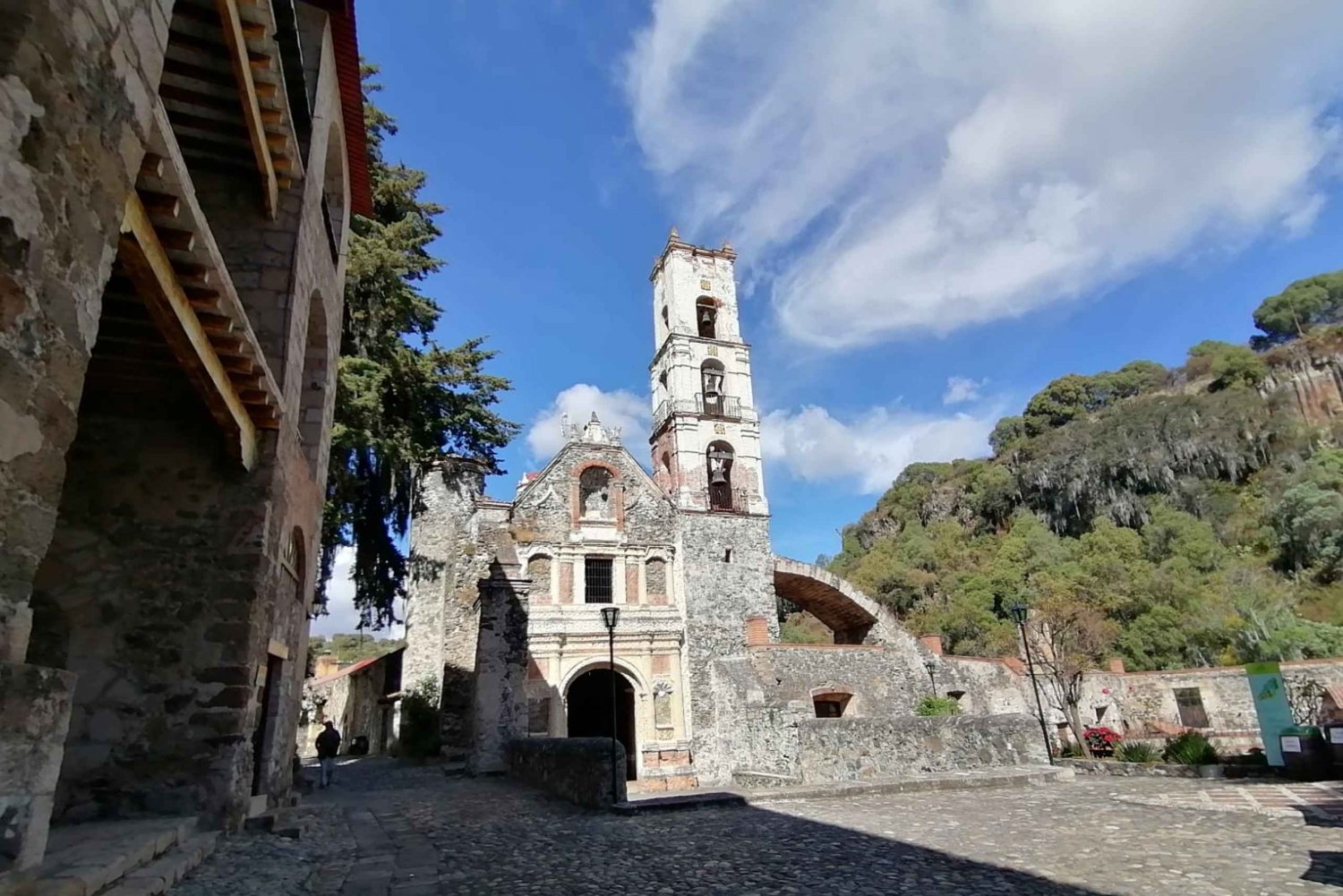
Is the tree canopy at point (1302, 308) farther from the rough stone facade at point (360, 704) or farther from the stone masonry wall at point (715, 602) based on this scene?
the rough stone facade at point (360, 704)

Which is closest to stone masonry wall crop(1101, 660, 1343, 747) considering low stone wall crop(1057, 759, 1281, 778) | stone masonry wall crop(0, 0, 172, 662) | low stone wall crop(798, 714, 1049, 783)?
low stone wall crop(1057, 759, 1281, 778)

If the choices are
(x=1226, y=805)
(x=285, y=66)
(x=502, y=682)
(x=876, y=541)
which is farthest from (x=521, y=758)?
(x=876, y=541)

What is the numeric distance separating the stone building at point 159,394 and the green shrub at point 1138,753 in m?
12.7

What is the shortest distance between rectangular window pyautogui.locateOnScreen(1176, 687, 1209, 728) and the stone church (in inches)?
162

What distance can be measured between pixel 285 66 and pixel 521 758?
35.9ft

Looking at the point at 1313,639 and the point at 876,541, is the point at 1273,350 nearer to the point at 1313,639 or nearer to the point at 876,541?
the point at 876,541

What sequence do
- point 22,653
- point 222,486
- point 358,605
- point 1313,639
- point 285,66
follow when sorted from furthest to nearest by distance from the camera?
point 1313,639, point 358,605, point 285,66, point 222,486, point 22,653

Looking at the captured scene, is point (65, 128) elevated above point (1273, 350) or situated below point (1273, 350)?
below

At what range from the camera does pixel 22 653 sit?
2625 mm

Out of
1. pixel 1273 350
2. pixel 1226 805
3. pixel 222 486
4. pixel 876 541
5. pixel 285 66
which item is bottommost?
pixel 1226 805

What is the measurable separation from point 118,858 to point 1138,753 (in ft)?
45.3

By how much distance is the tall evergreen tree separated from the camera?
14734mm

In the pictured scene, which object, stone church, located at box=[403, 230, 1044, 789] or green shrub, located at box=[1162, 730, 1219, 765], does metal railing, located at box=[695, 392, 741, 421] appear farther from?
green shrub, located at box=[1162, 730, 1219, 765]

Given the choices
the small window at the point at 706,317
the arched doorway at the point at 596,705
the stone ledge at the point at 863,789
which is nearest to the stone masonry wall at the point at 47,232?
the stone ledge at the point at 863,789
